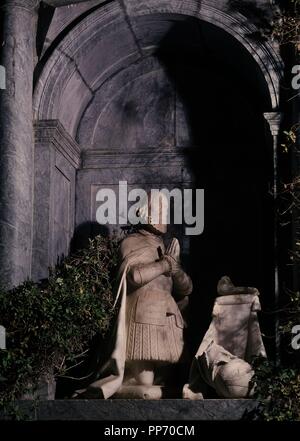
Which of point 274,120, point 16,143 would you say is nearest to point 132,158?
point 16,143

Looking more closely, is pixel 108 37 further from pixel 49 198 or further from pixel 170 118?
pixel 49 198

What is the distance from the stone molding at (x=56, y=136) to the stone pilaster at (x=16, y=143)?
125 mm

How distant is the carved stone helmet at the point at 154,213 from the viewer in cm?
895

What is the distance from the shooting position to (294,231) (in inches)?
338

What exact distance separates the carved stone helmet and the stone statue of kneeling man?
86cm

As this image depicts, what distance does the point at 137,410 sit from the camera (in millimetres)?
7812

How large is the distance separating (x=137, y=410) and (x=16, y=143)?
2.74 meters

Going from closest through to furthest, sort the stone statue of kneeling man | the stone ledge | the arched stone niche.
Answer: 1. the stone ledge
2. the stone statue of kneeling man
3. the arched stone niche

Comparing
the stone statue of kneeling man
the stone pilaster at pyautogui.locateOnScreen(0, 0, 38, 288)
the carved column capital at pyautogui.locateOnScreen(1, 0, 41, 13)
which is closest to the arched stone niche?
the stone pilaster at pyautogui.locateOnScreen(0, 0, 38, 288)

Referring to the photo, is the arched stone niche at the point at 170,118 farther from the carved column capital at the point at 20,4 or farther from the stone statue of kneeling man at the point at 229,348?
the stone statue of kneeling man at the point at 229,348

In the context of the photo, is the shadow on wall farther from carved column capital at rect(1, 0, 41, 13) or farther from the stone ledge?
the stone ledge

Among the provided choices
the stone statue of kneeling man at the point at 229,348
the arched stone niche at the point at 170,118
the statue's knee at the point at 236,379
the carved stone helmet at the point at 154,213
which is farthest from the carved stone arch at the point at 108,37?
the statue's knee at the point at 236,379

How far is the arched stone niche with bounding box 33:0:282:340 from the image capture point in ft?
30.6
